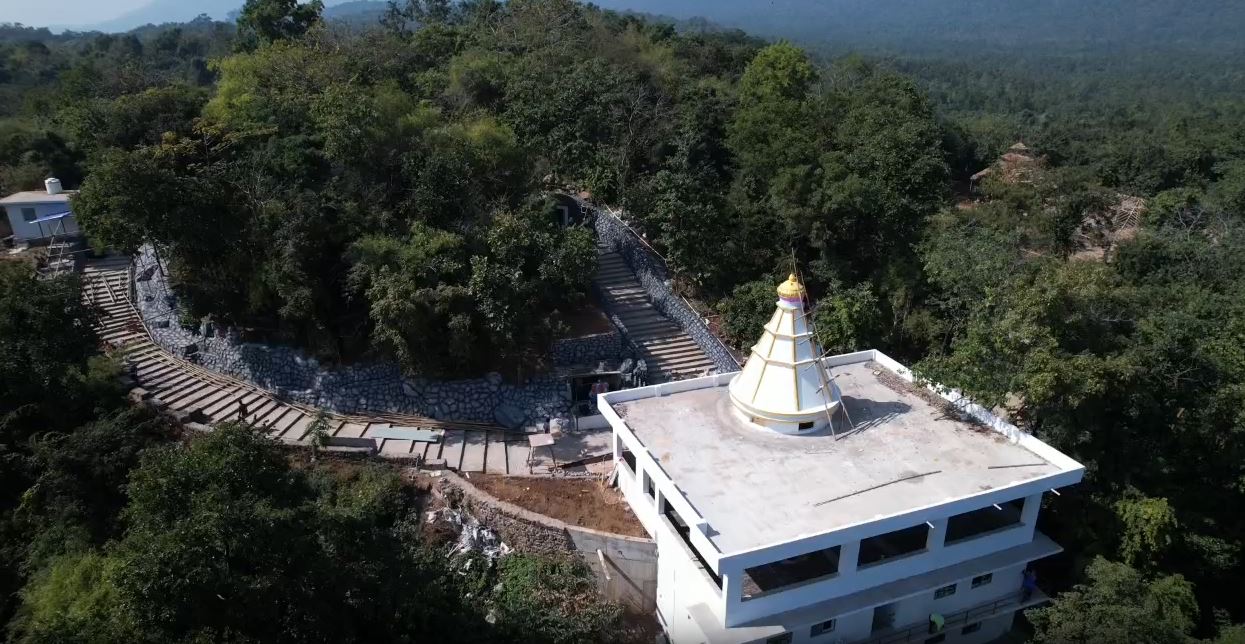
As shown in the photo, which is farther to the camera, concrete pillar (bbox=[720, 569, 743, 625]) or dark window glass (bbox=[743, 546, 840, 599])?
dark window glass (bbox=[743, 546, 840, 599])

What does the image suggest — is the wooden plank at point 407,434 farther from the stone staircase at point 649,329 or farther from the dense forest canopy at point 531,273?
the stone staircase at point 649,329

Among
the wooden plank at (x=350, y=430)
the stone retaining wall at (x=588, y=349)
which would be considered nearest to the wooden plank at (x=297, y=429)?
the wooden plank at (x=350, y=430)

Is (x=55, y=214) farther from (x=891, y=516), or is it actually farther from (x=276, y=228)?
(x=891, y=516)

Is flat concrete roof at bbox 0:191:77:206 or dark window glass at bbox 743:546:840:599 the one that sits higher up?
flat concrete roof at bbox 0:191:77:206

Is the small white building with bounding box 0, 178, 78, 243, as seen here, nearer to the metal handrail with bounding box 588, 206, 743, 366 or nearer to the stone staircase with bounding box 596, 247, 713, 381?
the metal handrail with bounding box 588, 206, 743, 366

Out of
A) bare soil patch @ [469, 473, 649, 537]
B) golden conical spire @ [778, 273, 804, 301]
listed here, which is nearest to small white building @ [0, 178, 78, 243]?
bare soil patch @ [469, 473, 649, 537]

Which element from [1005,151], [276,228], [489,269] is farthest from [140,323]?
[1005,151]
